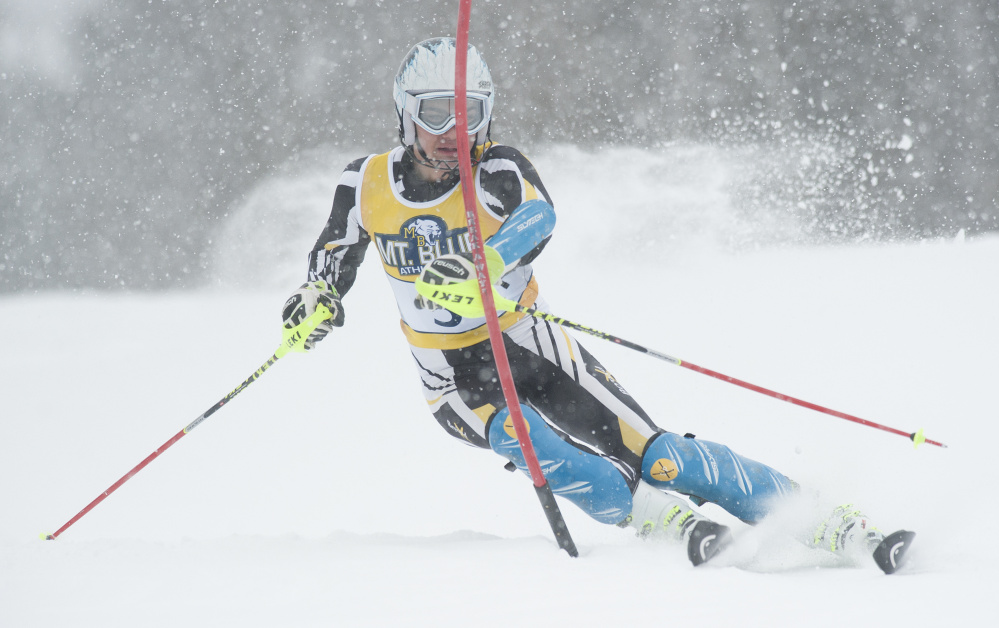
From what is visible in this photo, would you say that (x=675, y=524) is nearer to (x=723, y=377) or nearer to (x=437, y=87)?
(x=723, y=377)

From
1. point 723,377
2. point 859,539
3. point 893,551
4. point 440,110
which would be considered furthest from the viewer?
point 440,110

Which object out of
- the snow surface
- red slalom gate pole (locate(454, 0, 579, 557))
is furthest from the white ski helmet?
the snow surface

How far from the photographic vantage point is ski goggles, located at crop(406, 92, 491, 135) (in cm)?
181

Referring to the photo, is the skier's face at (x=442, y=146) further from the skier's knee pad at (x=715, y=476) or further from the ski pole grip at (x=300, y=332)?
the skier's knee pad at (x=715, y=476)

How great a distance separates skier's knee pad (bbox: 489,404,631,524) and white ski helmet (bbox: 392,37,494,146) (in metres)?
0.76

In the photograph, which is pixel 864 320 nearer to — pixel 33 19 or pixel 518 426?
pixel 518 426

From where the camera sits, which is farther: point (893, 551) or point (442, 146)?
point (442, 146)

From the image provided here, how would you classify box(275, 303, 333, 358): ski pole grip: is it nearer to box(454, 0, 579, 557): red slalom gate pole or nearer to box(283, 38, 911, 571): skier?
box(283, 38, 911, 571): skier

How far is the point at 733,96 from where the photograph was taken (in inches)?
264

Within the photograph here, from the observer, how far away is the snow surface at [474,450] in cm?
135

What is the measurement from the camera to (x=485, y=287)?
1.60 meters

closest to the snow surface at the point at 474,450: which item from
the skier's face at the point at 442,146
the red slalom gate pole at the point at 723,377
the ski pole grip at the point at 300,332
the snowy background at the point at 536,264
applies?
the snowy background at the point at 536,264

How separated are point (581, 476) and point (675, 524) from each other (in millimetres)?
232

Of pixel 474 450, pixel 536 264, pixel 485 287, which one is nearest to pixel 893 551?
pixel 485 287
